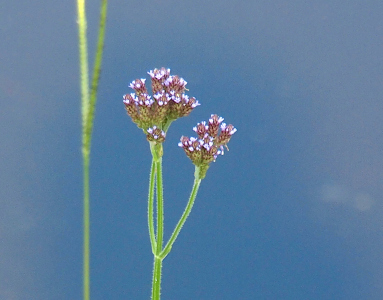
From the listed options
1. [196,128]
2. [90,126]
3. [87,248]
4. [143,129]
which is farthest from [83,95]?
[196,128]

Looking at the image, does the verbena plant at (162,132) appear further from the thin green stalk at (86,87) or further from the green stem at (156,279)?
the thin green stalk at (86,87)

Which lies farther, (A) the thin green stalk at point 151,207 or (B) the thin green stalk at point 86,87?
(A) the thin green stalk at point 151,207

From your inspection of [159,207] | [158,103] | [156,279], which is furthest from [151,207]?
[158,103]

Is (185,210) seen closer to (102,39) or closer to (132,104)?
(132,104)

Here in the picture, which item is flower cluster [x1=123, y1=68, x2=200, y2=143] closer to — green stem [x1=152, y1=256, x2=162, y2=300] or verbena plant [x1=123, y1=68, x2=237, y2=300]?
verbena plant [x1=123, y1=68, x2=237, y2=300]

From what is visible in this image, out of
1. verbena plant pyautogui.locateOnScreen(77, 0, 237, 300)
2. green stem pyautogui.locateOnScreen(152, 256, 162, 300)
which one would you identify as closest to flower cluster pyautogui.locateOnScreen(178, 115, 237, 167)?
verbena plant pyautogui.locateOnScreen(77, 0, 237, 300)

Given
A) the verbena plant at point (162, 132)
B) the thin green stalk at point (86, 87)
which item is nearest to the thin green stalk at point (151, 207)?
the verbena plant at point (162, 132)
